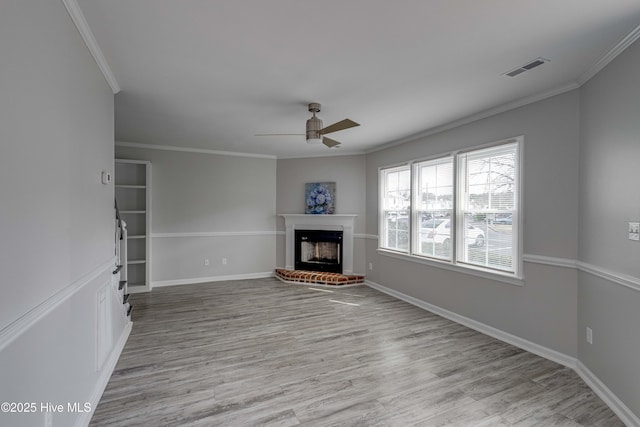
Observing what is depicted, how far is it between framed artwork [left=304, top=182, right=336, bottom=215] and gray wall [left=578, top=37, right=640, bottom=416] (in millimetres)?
4033

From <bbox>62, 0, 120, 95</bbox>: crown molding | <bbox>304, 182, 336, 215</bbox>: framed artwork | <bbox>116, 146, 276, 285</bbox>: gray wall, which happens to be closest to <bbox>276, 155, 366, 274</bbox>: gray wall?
<bbox>304, 182, 336, 215</bbox>: framed artwork

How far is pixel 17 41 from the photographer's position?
4.11 ft

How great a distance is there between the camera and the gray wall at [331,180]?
5.98 m

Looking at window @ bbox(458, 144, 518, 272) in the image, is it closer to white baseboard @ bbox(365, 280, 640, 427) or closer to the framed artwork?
white baseboard @ bbox(365, 280, 640, 427)

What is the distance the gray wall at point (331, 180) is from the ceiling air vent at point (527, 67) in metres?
3.42

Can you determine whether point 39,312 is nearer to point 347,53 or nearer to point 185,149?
point 347,53

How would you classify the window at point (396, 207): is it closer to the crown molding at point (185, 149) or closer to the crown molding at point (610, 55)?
the crown molding at point (610, 55)

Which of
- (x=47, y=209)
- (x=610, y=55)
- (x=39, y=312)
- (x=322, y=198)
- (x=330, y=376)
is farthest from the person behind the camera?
A: (x=322, y=198)

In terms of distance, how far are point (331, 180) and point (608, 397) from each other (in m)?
4.83

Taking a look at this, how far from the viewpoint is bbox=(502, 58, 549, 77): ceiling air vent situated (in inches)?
94.3

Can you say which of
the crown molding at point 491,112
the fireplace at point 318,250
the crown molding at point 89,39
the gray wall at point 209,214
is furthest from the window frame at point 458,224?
the crown molding at point 89,39

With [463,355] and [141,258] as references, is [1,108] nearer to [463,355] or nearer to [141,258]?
[463,355]

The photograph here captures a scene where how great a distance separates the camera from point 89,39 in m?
2.08

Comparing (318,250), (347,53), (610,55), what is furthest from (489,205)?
(318,250)
